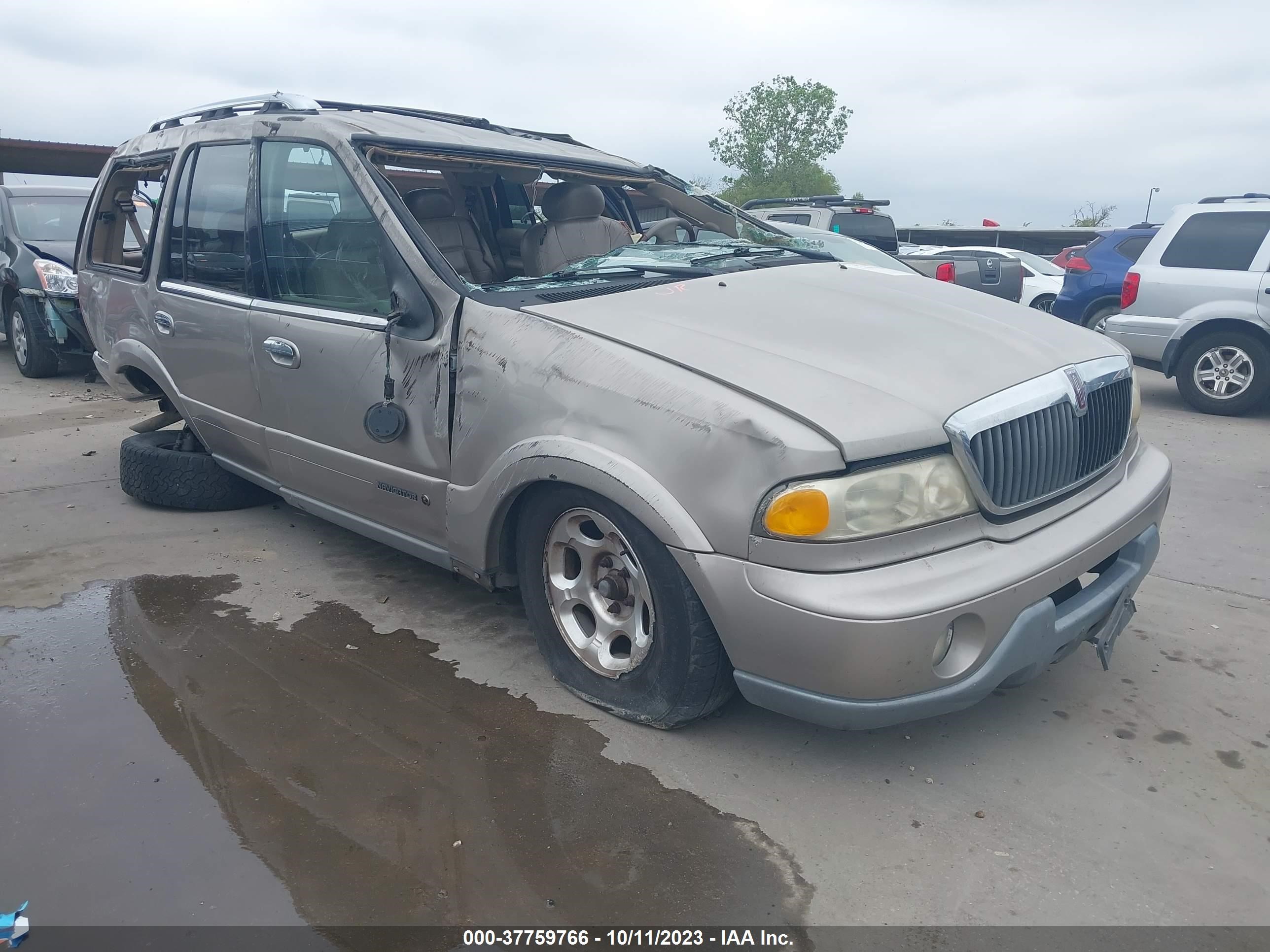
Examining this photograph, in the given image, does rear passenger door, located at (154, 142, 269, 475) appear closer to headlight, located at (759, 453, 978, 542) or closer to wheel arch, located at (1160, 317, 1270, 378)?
headlight, located at (759, 453, 978, 542)

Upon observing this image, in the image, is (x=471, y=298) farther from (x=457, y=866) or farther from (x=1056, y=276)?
(x=1056, y=276)

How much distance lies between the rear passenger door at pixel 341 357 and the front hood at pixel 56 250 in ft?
20.2

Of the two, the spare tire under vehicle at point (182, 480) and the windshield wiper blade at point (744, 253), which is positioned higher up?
the windshield wiper blade at point (744, 253)

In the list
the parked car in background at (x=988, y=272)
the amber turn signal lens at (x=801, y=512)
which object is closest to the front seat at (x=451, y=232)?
the amber turn signal lens at (x=801, y=512)

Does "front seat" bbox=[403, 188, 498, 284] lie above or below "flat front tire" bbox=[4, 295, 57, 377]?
above

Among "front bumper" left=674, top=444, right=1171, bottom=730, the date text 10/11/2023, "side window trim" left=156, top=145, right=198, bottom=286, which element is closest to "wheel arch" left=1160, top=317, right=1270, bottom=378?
"front bumper" left=674, top=444, right=1171, bottom=730

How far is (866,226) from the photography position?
47.1ft

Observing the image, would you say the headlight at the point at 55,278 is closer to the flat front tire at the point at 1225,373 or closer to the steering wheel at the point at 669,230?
the steering wheel at the point at 669,230

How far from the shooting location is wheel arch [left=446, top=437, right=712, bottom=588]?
2514 mm

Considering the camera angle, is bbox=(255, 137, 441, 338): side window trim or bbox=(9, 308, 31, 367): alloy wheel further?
bbox=(9, 308, 31, 367): alloy wheel

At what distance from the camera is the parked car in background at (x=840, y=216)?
13.7 metres

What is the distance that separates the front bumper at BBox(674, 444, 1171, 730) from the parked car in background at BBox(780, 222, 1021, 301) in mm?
1841

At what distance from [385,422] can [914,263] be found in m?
10.1

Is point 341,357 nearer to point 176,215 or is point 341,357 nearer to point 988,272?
point 176,215
